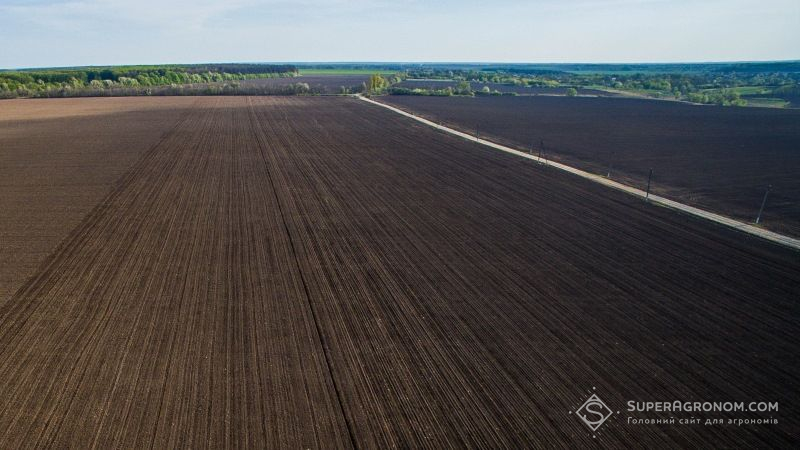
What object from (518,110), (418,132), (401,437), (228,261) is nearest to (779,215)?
(401,437)

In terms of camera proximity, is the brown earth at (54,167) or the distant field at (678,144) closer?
the brown earth at (54,167)

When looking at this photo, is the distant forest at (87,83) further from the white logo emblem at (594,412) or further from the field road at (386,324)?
the white logo emblem at (594,412)

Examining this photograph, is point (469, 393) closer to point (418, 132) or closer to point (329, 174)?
point (329, 174)

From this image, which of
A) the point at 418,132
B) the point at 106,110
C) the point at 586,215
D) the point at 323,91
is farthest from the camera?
the point at 323,91

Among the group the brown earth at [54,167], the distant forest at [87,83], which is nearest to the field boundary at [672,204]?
the brown earth at [54,167]

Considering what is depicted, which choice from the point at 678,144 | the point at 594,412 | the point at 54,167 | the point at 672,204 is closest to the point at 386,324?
the point at 594,412

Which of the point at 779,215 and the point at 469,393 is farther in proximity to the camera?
the point at 779,215
